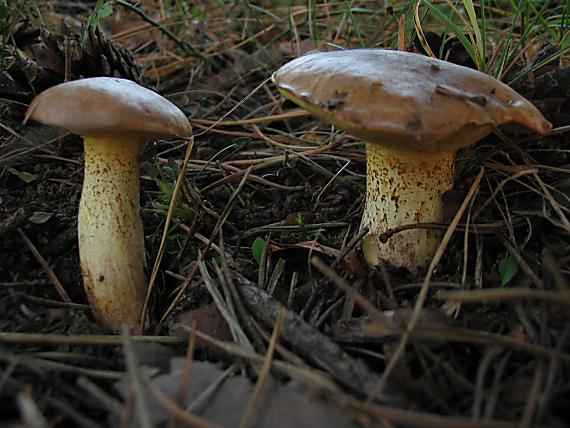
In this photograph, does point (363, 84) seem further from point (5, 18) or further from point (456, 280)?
point (5, 18)

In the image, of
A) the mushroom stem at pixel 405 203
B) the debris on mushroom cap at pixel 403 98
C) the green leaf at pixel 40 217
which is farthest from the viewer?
the green leaf at pixel 40 217

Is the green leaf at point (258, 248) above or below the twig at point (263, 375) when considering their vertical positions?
below

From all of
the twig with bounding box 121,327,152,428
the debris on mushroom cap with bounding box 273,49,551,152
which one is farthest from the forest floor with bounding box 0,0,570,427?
the debris on mushroom cap with bounding box 273,49,551,152

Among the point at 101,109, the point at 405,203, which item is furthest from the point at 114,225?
the point at 405,203

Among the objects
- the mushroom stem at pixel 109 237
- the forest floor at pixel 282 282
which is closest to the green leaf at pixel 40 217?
the forest floor at pixel 282 282

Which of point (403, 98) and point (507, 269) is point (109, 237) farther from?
point (507, 269)

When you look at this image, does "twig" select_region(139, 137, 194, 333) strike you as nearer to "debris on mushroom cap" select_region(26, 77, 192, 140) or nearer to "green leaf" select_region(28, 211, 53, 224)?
"debris on mushroom cap" select_region(26, 77, 192, 140)

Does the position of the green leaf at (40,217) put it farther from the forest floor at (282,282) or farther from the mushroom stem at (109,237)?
the mushroom stem at (109,237)
